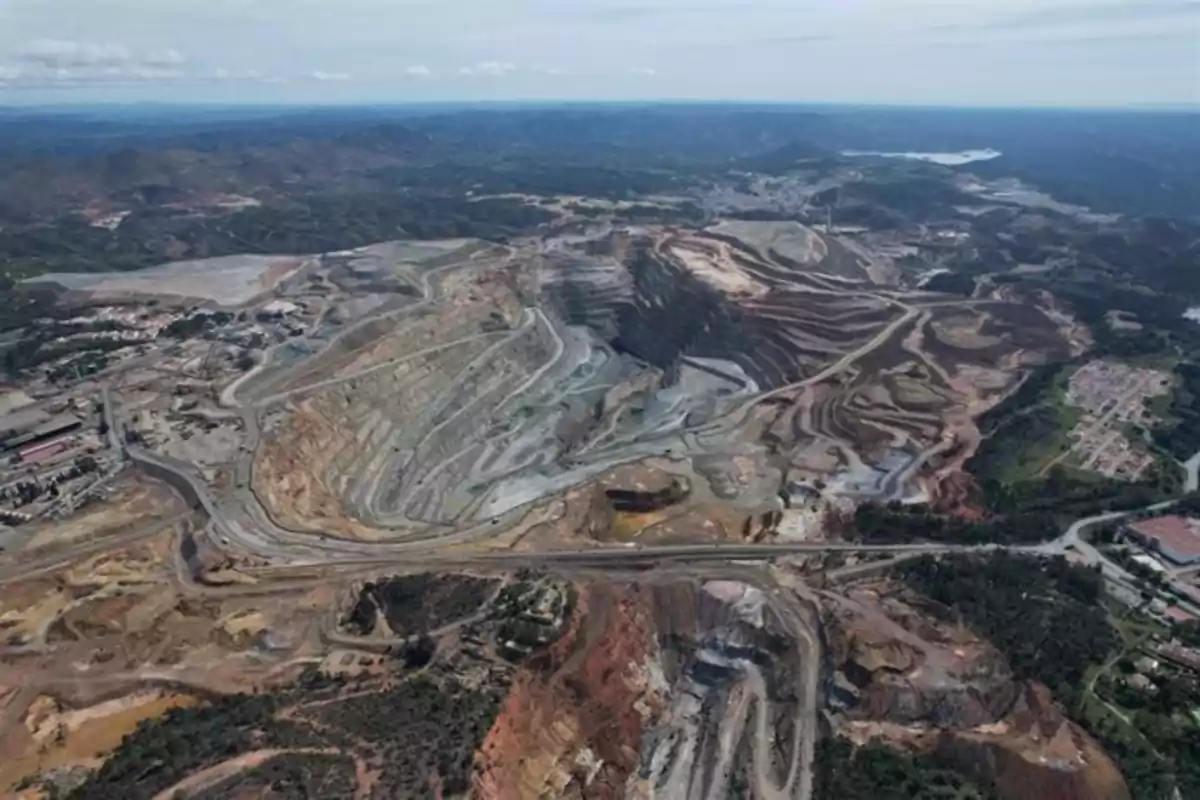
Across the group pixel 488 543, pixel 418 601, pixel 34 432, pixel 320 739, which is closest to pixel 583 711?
pixel 418 601

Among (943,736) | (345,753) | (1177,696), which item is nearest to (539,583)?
(345,753)

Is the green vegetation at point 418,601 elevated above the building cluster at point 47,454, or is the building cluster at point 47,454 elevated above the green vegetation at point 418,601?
the building cluster at point 47,454

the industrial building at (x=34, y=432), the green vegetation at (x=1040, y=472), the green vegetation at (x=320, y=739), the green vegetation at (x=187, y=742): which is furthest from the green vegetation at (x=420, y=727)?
the green vegetation at (x=1040, y=472)

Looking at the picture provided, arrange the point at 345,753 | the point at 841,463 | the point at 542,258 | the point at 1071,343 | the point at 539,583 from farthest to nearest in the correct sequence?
the point at 542,258 < the point at 1071,343 < the point at 841,463 < the point at 539,583 < the point at 345,753

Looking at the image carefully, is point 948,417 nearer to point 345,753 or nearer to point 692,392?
point 692,392

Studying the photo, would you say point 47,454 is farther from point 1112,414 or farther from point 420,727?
point 1112,414

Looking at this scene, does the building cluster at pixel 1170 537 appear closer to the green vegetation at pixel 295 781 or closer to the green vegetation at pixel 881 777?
the green vegetation at pixel 881 777
